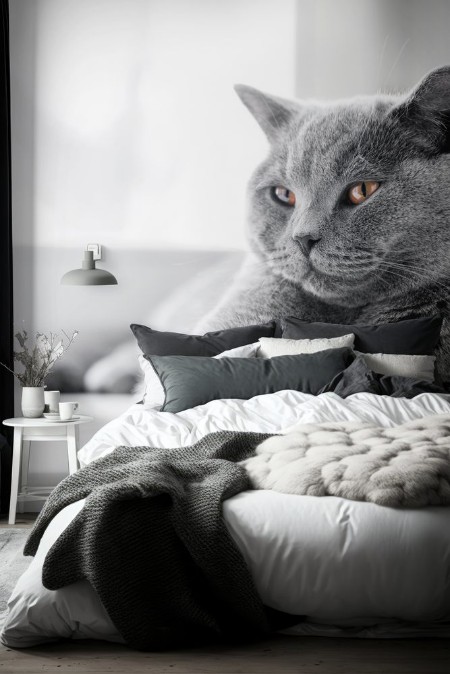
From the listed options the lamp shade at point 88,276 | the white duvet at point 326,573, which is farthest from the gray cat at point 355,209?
the white duvet at point 326,573

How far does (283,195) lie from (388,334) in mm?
1053

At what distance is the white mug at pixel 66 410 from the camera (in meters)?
4.52

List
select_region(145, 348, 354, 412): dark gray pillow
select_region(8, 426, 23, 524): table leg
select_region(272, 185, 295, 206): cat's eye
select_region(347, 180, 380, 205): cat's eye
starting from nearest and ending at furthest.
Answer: select_region(145, 348, 354, 412): dark gray pillow, select_region(8, 426, 23, 524): table leg, select_region(347, 180, 380, 205): cat's eye, select_region(272, 185, 295, 206): cat's eye

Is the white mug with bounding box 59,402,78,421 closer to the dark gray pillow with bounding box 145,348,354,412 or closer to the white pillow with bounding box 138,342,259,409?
the white pillow with bounding box 138,342,259,409

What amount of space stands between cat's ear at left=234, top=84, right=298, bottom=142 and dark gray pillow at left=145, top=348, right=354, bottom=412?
5.09ft

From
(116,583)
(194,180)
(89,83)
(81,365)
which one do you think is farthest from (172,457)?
(89,83)

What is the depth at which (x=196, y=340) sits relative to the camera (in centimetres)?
462

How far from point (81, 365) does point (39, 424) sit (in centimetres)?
59

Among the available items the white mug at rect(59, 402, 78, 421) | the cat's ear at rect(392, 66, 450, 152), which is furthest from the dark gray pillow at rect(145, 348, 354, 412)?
the cat's ear at rect(392, 66, 450, 152)

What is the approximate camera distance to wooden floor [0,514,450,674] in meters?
2.27

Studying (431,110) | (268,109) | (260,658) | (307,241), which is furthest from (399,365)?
(260,658)

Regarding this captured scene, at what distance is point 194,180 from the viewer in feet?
16.3

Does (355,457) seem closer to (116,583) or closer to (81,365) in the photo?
(116,583)

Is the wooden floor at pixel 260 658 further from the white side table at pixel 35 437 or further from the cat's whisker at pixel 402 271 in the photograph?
the cat's whisker at pixel 402 271
